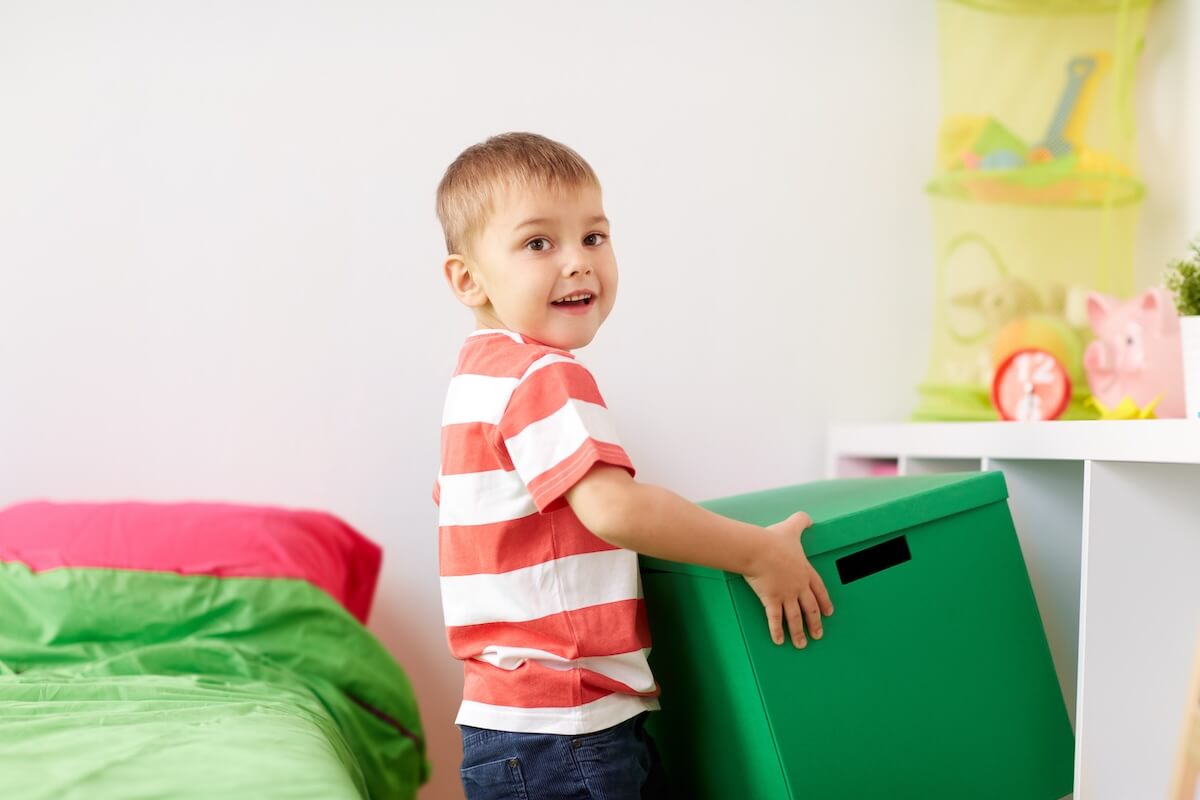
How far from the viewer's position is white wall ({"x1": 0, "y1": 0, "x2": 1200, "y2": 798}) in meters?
1.48

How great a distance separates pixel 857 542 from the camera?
933 mm

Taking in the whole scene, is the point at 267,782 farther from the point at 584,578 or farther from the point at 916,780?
the point at 916,780

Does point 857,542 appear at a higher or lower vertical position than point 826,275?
lower

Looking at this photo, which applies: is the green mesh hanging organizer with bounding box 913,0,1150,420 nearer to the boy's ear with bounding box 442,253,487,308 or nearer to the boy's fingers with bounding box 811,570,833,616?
the boy's fingers with bounding box 811,570,833,616

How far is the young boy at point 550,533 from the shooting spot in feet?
2.72

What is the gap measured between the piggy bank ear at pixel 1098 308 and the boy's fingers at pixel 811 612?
26.5 inches

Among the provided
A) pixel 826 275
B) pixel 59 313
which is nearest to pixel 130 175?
pixel 59 313

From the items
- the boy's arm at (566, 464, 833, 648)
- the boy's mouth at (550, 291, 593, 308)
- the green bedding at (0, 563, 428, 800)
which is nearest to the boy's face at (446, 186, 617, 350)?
the boy's mouth at (550, 291, 593, 308)

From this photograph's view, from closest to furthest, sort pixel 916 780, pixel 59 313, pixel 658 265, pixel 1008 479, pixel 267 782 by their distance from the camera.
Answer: pixel 267 782, pixel 916 780, pixel 1008 479, pixel 59 313, pixel 658 265

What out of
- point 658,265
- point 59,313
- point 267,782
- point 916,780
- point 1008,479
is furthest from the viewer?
point 658,265

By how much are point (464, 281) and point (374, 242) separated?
0.60 meters

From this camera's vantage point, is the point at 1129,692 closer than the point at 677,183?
Yes

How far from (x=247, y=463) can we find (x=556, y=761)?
83cm

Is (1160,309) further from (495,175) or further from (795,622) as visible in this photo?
(495,175)
